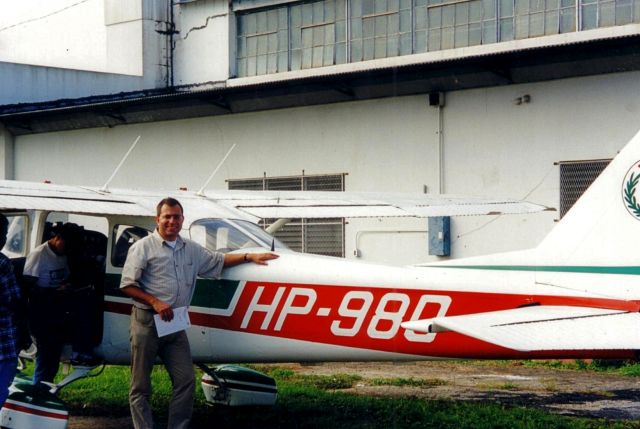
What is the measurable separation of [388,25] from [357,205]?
9765 mm

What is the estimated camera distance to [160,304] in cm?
715

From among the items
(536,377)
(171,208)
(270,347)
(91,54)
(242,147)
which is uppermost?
(91,54)

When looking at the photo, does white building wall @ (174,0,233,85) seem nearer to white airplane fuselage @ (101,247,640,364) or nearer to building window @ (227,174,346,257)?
building window @ (227,174,346,257)

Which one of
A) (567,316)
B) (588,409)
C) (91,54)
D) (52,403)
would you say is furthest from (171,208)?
(91,54)

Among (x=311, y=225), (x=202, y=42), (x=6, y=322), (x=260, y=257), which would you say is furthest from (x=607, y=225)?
(x=202, y=42)

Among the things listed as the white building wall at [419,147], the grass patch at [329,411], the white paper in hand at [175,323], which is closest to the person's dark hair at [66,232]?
the white paper in hand at [175,323]

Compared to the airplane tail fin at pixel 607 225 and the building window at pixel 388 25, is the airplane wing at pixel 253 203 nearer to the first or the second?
the airplane tail fin at pixel 607 225

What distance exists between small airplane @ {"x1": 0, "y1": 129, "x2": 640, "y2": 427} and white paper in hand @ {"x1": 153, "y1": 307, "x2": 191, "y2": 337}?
0.49 meters

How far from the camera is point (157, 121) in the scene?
18.3m

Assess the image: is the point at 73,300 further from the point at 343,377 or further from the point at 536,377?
the point at 536,377

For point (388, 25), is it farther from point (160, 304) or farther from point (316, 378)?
point (160, 304)

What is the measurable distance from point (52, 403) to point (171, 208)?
1761mm

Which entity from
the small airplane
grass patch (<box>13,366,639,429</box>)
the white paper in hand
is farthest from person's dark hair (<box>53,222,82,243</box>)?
grass patch (<box>13,366,639,429</box>)

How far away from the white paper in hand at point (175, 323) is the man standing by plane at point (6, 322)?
3.32 feet
